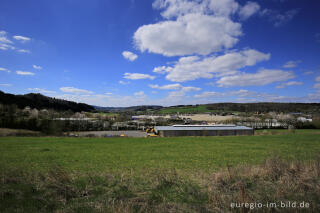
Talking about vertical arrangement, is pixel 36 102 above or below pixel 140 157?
above

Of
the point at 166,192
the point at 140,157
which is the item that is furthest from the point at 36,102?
the point at 166,192

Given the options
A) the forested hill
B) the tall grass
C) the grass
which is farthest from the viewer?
the forested hill

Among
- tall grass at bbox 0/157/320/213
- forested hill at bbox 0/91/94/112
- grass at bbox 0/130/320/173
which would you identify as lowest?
grass at bbox 0/130/320/173

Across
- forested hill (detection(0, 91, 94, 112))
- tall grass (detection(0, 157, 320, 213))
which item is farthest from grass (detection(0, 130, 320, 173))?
forested hill (detection(0, 91, 94, 112))

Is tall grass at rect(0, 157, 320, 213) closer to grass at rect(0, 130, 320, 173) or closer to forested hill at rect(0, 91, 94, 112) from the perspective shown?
grass at rect(0, 130, 320, 173)

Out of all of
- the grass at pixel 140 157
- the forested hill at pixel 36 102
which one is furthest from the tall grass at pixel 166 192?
the forested hill at pixel 36 102

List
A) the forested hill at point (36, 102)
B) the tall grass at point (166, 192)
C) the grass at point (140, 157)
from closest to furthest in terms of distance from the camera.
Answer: the tall grass at point (166, 192)
the grass at point (140, 157)
the forested hill at point (36, 102)

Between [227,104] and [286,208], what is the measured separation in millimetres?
162373

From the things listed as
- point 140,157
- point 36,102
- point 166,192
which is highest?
point 36,102

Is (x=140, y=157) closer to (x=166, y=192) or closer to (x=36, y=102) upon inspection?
(x=166, y=192)

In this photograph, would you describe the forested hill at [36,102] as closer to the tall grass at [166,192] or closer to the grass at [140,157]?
the grass at [140,157]

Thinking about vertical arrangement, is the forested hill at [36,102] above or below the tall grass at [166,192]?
above

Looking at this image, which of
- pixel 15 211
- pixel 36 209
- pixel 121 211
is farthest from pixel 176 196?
pixel 15 211

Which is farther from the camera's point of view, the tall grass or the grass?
the grass
